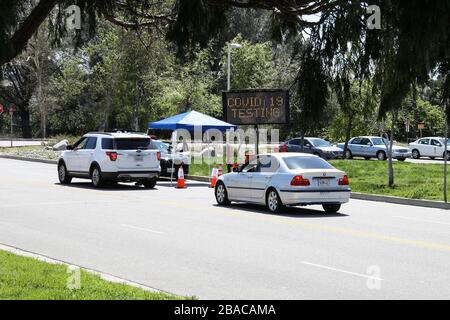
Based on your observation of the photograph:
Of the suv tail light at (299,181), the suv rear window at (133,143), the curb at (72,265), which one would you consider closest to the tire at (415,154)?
the suv rear window at (133,143)

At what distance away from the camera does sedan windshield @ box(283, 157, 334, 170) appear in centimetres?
1775

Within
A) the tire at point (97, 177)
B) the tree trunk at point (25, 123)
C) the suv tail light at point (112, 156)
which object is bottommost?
the tire at point (97, 177)

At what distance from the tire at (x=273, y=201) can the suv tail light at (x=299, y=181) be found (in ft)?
1.90

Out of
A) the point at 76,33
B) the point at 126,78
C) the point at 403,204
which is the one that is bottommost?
the point at 403,204

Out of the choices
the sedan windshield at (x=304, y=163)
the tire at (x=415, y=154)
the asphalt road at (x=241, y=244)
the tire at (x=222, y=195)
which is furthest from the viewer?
the tire at (x=415, y=154)

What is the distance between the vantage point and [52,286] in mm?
7801

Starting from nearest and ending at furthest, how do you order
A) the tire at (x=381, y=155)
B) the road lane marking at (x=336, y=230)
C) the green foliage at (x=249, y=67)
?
the road lane marking at (x=336, y=230), the tire at (x=381, y=155), the green foliage at (x=249, y=67)

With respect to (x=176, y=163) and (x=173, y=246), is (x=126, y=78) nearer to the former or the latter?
(x=176, y=163)

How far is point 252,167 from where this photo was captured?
61.8 feet

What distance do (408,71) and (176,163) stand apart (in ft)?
82.6

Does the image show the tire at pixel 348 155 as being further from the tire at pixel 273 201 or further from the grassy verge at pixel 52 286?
the grassy verge at pixel 52 286

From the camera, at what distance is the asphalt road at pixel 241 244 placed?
880cm

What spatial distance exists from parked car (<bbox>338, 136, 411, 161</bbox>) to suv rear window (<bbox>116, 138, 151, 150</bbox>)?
23503 mm
